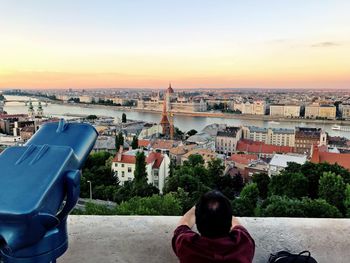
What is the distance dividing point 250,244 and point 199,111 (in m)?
44.3

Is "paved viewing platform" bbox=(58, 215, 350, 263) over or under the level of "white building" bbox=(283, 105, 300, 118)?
over

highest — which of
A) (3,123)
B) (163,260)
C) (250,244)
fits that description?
(250,244)

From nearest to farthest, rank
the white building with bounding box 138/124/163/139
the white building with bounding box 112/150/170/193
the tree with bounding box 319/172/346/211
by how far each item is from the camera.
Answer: the tree with bounding box 319/172/346/211 → the white building with bounding box 112/150/170/193 → the white building with bounding box 138/124/163/139

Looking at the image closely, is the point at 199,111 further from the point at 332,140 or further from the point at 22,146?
the point at 22,146

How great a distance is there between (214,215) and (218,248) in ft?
0.17

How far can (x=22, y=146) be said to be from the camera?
0.55 m

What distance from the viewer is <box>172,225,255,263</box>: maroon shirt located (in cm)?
55

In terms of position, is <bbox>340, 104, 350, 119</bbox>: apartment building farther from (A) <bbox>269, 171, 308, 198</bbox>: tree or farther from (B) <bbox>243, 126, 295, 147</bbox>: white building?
(A) <bbox>269, 171, 308, 198</bbox>: tree

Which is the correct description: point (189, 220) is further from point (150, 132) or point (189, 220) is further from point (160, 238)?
point (150, 132)

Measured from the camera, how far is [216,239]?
1.84 ft

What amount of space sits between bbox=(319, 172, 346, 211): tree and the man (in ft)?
22.8

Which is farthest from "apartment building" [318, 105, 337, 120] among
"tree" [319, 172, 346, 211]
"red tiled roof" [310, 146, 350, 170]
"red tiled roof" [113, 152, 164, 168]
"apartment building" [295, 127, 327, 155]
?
"tree" [319, 172, 346, 211]

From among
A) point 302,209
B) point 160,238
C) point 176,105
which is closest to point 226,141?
point 302,209

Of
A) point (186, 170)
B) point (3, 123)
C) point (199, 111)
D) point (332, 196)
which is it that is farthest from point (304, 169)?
point (199, 111)
